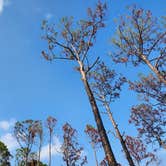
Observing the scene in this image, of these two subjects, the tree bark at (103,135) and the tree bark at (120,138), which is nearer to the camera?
the tree bark at (103,135)

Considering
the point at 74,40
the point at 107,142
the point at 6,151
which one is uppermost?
the point at 6,151

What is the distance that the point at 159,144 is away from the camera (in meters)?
23.2

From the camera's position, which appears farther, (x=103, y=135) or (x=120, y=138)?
(x=120, y=138)

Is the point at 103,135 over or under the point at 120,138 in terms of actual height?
under

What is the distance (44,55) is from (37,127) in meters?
18.1

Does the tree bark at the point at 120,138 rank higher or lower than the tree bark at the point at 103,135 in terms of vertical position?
higher

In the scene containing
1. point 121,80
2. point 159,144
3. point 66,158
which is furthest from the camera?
point 66,158

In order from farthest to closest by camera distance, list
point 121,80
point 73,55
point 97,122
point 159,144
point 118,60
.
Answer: point 159,144, point 121,80, point 118,60, point 73,55, point 97,122

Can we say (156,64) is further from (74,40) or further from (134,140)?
(134,140)

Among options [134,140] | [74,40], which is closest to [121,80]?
[74,40]

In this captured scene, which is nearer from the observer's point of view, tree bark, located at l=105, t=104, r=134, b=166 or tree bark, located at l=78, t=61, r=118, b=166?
tree bark, located at l=78, t=61, r=118, b=166

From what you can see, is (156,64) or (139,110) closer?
(156,64)

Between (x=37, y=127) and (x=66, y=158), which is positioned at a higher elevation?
(x=37, y=127)

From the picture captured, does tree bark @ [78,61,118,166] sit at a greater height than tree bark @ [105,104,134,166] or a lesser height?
lesser
